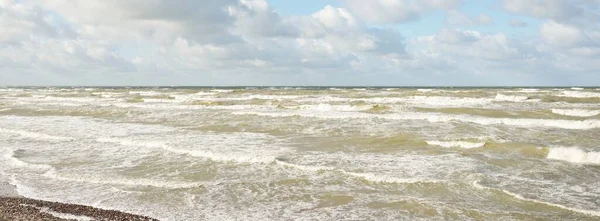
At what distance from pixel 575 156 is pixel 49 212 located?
13.3m

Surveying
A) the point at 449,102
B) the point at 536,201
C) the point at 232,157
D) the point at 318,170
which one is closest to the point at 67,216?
the point at 318,170

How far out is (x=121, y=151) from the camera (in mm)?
15391

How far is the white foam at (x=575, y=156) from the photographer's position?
13.4 metres

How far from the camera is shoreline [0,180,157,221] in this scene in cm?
745

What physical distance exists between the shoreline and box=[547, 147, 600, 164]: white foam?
38.0ft

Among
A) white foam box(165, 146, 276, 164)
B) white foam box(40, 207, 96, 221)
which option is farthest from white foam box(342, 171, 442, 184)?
white foam box(40, 207, 96, 221)

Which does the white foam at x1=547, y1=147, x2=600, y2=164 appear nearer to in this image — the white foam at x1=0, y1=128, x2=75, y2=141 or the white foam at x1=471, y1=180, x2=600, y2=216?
the white foam at x1=471, y1=180, x2=600, y2=216

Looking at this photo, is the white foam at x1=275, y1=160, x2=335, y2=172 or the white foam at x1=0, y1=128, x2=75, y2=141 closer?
the white foam at x1=275, y1=160, x2=335, y2=172

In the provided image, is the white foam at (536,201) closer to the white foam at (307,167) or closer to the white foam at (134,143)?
the white foam at (307,167)

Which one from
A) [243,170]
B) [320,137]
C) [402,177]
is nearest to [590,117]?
[320,137]

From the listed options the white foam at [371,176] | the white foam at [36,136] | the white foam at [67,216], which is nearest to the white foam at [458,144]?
the white foam at [371,176]

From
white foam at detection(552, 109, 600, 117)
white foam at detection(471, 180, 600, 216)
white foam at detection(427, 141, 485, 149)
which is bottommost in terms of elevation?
white foam at detection(471, 180, 600, 216)

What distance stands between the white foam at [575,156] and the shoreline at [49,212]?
38.0 ft

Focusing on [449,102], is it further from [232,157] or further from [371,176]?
[371,176]
